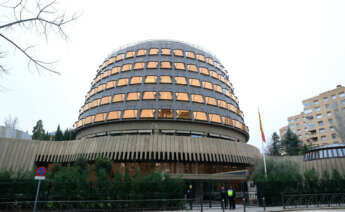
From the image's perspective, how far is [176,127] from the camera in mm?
39812

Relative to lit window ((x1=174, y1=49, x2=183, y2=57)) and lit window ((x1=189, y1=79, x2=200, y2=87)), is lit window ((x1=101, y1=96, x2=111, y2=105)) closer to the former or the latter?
lit window ((x1=189, y1=79, x2=200, y2=87))

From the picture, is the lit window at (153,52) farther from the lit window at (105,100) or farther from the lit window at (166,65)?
the lit window at (105,100)

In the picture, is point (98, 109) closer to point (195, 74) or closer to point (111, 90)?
point (111, 90)

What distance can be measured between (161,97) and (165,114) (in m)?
3.48

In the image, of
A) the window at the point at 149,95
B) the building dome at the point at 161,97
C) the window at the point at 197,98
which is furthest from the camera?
the window at the point at 197,98

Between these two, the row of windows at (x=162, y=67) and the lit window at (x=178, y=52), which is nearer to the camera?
the row of windows at (x=162, y=67)

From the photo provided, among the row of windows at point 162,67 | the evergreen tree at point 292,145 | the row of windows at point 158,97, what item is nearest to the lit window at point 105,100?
the row of windows at point 158,97

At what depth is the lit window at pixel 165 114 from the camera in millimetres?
39312

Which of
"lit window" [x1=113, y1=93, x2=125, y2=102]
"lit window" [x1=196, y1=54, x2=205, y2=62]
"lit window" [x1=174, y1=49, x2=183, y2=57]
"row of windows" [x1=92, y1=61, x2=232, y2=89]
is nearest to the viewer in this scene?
"lit window" [x1=113, y1=93, x2=125, y2=102]

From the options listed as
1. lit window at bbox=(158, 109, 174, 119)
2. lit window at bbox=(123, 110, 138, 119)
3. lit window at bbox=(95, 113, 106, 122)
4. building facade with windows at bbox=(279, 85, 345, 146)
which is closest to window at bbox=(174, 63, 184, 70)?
lit window at bbox=(158, 109, 174, 119)

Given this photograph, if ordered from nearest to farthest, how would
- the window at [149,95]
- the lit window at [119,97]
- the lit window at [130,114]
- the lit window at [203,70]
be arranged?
the lit window at [130,114] → the window at [149,95] → the lit window at [119,97] → the lit window at [203,70]

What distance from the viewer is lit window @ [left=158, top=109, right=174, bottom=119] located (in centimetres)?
3931

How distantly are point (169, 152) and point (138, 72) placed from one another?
18.8 metres

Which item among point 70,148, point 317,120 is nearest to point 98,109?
point 70,148
